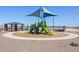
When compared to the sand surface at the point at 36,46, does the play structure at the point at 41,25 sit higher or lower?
higher

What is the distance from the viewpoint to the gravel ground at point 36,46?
3051 millimetres

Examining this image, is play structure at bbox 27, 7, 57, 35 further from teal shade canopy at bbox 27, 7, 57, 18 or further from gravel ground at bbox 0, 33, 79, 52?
gravel ground at bbox 0, 33, 79, 52

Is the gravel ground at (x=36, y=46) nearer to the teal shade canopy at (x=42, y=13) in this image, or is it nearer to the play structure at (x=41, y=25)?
the play structure at (x=41, y=25)

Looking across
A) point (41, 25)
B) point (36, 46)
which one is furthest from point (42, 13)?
point (36, 46)

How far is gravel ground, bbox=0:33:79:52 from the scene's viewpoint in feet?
10.0

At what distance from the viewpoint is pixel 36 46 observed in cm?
307

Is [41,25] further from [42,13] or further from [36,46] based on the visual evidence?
[36,46]

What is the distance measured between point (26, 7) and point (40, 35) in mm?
510

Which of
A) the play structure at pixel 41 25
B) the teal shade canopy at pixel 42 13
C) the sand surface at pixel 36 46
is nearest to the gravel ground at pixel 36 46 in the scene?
the sand surface at pixel 36 46
